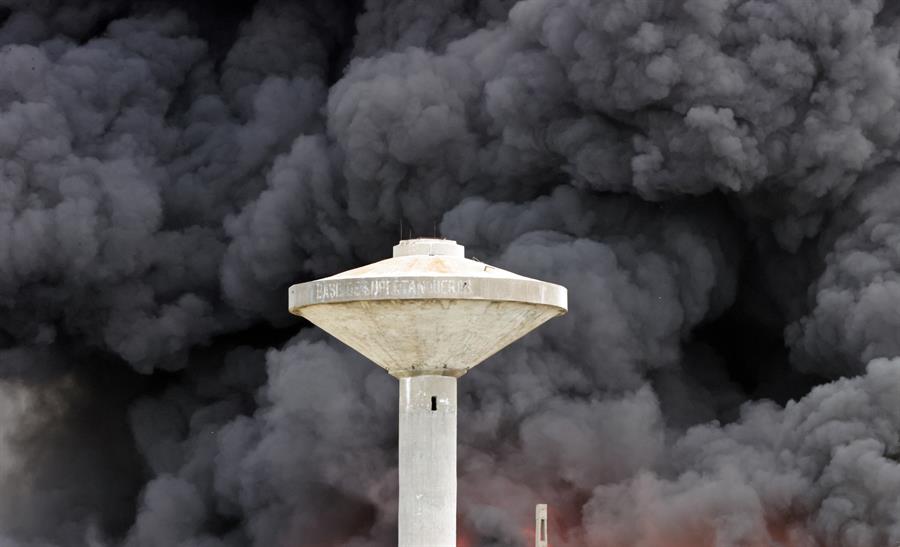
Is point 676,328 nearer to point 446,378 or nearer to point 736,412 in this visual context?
point 736,412

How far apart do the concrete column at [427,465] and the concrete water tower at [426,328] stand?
0.02 metres

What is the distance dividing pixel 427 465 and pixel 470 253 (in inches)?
896

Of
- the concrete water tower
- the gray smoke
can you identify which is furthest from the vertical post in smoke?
the concrete water tower

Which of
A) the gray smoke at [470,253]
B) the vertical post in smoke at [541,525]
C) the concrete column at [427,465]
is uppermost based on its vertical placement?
the gray smoke at [470,253]

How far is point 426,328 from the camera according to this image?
35.4 metres

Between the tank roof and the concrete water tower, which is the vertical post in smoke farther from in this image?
the concrete water tower

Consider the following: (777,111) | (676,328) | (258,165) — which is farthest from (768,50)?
(258,165)

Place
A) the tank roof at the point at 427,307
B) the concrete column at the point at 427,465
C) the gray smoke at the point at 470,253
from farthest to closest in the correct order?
the gray smoke at the point at 470,253 → the concrete column at the point at 427,465 → the tank roof at the point at 427,307

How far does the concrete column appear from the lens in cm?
3578

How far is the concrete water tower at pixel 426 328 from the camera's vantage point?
34.8 meters

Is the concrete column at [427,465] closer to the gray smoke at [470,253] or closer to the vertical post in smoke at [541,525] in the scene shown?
the vertical post in smoke at [541,525]

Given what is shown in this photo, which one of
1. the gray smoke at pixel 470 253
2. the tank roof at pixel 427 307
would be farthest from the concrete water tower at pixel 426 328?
the gray smoke at pixel 470 253

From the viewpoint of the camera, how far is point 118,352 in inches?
2594

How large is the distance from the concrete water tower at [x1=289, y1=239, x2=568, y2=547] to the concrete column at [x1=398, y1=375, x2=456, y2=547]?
0.8 inches
